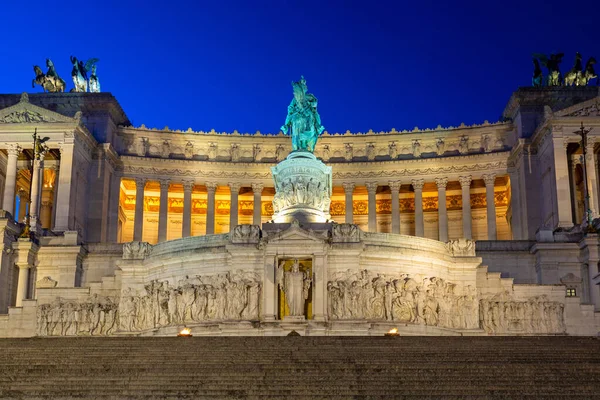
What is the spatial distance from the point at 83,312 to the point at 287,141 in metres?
38.7

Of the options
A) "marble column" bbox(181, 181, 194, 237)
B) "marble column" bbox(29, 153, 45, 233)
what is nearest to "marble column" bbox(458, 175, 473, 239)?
"marble column" bbox(181, 181, 194, 237)

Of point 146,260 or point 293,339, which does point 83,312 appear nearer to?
point 146,260

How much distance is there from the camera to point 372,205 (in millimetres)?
78375

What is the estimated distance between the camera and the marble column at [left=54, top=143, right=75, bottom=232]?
66.3m

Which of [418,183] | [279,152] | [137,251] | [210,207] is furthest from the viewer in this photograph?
[279,152]

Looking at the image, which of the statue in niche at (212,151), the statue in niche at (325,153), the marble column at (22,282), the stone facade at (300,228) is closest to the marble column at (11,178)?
the stone facade at (300,228)

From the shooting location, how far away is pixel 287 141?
265ft

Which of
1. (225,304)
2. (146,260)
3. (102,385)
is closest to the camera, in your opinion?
(102,385)

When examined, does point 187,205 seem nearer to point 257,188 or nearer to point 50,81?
point 257,188

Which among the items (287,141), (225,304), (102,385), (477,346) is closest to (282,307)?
(225,304)

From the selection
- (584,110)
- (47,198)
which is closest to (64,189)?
(47,198)

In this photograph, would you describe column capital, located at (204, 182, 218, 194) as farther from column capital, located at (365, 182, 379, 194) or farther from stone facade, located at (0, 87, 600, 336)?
column capital, located at (365, 182, 379, 194)

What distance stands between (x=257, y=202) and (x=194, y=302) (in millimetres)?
37613

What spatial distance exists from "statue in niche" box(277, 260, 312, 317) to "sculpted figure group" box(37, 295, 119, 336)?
29.6 feet
